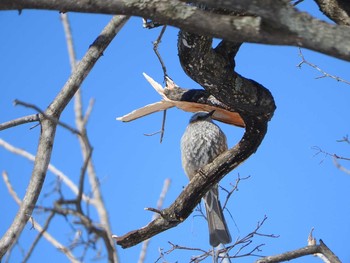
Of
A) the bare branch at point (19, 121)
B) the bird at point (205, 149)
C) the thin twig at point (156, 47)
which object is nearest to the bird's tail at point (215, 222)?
the bird at point (205, 149)

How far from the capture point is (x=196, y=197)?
410cm

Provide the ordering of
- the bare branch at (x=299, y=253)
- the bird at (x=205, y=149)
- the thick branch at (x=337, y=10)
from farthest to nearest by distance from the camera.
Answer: the bird at (x=205, y=149)
the bare branch at (x=299, y=253)
the thick branch at (x=337, y=10)

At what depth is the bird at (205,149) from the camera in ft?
19.0

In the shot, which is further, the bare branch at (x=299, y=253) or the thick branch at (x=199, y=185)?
the bare branch at (x=299, y=253)

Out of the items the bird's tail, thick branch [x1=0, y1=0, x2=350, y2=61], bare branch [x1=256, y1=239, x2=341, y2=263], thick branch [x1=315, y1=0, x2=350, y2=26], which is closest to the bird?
the bird's tail

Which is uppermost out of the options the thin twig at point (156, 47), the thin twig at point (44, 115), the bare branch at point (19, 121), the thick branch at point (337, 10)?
the thin twig at point (156, 47)

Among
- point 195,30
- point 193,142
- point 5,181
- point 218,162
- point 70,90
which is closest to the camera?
point 195,30

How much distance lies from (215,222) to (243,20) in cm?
355

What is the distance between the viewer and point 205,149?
640cm

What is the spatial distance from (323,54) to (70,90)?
250 centimetres

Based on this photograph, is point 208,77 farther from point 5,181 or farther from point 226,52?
point 5,181

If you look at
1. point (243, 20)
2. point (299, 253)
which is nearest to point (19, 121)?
point (299, 253)

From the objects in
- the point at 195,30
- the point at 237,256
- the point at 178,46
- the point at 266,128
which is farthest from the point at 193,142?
the point at 195,30

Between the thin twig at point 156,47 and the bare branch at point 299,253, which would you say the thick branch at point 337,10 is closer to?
the thin twig at point 156,47
